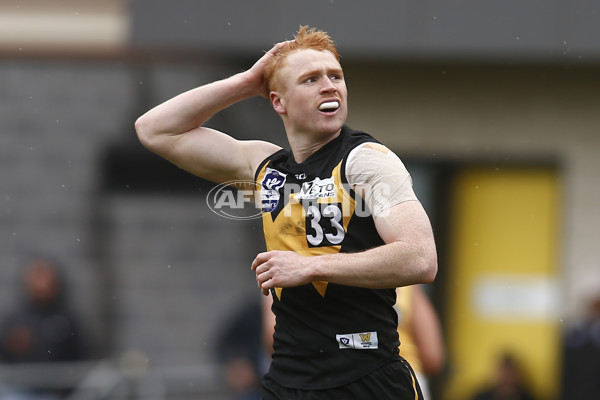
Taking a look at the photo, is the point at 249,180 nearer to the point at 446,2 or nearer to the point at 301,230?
the point at 301,230

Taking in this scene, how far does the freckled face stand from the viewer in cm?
417

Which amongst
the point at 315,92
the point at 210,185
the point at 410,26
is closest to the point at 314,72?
the point at 315,92

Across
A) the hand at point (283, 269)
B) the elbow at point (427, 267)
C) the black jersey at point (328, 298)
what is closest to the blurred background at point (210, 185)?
the black jersey at point (328, 298)

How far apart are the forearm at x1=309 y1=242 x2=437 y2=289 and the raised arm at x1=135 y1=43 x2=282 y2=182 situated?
2.74 feet

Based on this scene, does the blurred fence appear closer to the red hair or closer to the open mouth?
the red hair

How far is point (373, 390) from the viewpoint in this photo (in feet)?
13.4

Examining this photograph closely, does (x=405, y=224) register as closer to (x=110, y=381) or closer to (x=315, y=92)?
(x=315, y=92)

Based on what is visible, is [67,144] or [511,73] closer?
[511,73]

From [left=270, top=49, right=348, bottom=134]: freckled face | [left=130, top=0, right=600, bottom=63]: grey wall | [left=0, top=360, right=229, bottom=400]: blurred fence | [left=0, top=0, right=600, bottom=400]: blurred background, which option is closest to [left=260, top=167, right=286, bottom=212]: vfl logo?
[left=270, top=49, right=348, bottom=134]: freckled face

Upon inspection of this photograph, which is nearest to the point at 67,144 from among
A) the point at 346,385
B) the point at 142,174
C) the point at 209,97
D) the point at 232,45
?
the point at 142,174

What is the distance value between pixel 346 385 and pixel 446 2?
6891 millimetres

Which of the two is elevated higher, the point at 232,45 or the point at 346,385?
the point at 232,45

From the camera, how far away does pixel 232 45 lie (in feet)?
35.3

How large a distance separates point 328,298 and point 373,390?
0.39 m
